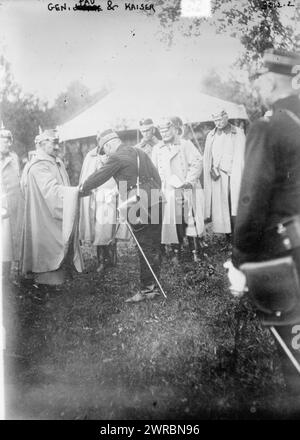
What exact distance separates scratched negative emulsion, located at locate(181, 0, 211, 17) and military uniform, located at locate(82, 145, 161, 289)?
994 mm

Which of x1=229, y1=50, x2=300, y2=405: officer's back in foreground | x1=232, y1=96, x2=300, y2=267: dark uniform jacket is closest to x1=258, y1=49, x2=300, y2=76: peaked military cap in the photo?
x1=229, y1=50, x2=300, y2=405: officer's back in foreground

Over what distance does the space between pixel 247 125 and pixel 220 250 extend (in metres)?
0.88

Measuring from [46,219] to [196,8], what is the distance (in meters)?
1.84

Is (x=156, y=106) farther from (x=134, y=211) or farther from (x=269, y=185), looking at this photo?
(x=269, y=185)

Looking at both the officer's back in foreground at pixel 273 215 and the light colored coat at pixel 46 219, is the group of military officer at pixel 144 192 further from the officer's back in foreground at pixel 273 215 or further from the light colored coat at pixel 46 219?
the officer's back in foreground at pixel 273 215

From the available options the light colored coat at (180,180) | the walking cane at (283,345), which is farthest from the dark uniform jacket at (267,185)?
the light colored coat at (180,180)

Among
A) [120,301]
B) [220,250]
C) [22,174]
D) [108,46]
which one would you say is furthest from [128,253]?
A: [108,46]

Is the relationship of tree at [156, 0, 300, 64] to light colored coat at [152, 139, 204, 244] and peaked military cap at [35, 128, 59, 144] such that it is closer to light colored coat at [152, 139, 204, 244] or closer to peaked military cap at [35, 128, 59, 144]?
light colored coat at [152, 139, 204, 244]

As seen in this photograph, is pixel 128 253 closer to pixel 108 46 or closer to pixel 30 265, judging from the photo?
pixel 30 265

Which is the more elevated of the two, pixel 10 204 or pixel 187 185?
pixel 187 185

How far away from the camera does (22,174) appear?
3.17m

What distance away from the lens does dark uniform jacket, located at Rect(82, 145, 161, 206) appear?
3070 mm

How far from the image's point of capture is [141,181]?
3.13 meters

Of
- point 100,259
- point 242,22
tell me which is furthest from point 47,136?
point 242,22
